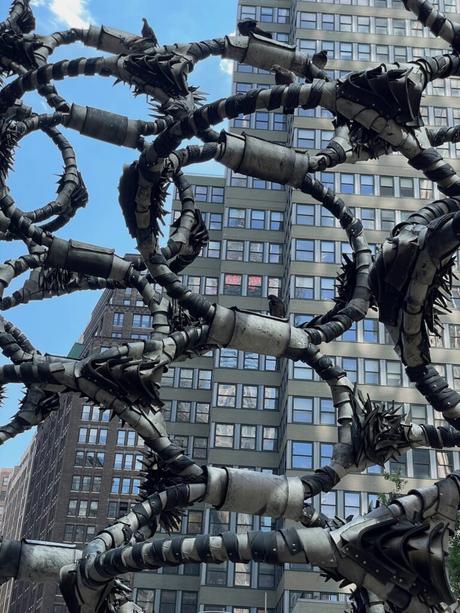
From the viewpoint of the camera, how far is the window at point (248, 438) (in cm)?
8006

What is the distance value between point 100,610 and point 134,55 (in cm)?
1020

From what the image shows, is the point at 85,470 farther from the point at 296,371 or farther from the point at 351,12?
the point at 351,12

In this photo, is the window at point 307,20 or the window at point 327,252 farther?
the window at point 307,20

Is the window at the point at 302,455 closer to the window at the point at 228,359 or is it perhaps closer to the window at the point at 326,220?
the window at the point at 228,359

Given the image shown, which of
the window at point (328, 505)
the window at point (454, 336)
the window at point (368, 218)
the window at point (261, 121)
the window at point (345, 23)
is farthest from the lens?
the window at point (261, 121)

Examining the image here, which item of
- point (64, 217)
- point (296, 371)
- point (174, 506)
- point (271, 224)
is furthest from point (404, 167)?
point (174, 506)

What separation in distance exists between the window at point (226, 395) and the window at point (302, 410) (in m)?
9.70

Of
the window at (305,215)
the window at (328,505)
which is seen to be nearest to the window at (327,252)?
the window at (305,215)

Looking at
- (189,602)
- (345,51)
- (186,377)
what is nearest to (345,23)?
(345,51)

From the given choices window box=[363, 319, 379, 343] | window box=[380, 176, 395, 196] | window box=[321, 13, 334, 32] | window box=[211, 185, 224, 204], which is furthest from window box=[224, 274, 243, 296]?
window box=[321, 13, 334, 32]

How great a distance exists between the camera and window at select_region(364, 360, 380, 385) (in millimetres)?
74125

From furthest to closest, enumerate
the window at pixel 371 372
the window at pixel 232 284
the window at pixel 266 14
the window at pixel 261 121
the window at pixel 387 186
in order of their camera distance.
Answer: the window at pixel 266 14, the window at pixel 261 121, the window at pixel 232 284, the window at pixel 387 186, the window at pixel 371 372

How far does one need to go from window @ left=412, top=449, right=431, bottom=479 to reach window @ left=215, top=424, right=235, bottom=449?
17305mm

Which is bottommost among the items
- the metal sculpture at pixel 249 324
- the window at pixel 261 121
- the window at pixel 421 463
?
the metal sculpture at pixel 249 324
